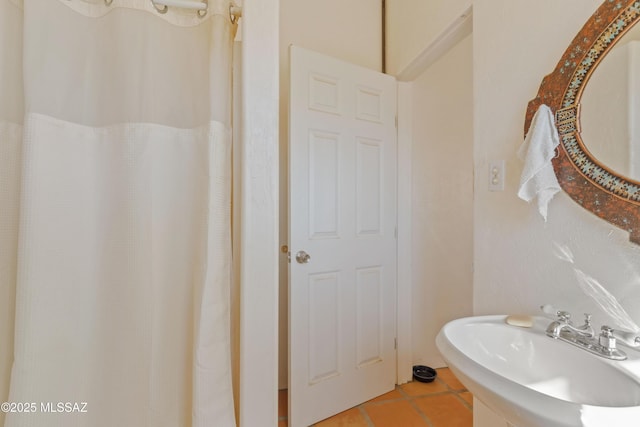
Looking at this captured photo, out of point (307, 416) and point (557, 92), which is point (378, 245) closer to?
point (307, 416)

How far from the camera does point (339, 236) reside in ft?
5.40

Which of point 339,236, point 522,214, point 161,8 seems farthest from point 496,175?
point 161,8

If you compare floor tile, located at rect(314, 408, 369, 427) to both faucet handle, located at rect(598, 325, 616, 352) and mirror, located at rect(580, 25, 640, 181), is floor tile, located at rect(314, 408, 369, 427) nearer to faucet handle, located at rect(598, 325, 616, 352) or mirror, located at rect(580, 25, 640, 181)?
faucet handle, located at rect(598, 325, 616, 352)

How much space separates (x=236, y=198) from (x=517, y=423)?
847 mm

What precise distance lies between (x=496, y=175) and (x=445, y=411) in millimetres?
1377

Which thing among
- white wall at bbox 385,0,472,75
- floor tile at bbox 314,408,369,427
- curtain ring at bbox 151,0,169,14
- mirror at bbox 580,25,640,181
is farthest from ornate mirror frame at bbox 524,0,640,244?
Answer: floor tile at bbox 314,408,369,427

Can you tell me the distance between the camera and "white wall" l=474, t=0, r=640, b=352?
785 millimetres

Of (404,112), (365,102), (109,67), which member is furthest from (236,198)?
(404,112)

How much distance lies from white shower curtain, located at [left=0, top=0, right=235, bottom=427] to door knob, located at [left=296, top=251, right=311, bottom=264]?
690mm

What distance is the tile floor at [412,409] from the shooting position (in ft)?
5.02

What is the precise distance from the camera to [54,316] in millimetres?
738

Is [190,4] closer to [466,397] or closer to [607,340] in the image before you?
[607,340]

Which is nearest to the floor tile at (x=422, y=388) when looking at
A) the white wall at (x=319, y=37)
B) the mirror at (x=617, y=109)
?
the white wall at (x=319, y=37)

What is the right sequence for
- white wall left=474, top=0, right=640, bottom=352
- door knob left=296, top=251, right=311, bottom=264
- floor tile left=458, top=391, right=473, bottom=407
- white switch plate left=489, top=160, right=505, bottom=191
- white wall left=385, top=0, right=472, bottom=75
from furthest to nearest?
floor tile left=458, top=391, right=473, bottom=407 < door knob left=296, top=251, right=311, bottom=264 < white wall left=385, top=0, right=472, bottom=75 < white switch plate left=489, top=160, right=505, bottom=191 < white wall left=474, top=0, right=640, bottom=352
